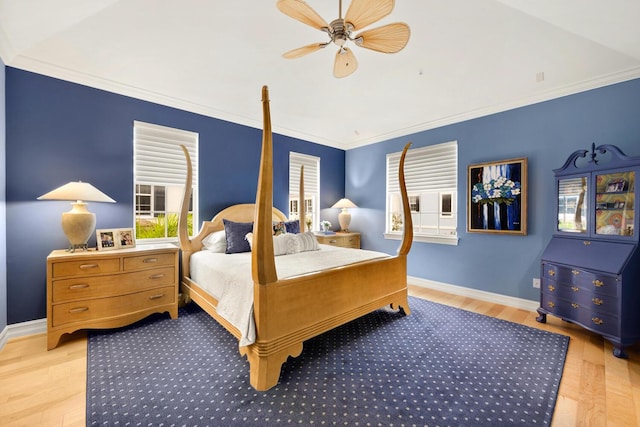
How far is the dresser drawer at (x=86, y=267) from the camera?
2.27 meters

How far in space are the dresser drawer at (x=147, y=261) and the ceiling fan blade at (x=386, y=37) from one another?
2649 millimetres

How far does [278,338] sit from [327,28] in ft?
6.97

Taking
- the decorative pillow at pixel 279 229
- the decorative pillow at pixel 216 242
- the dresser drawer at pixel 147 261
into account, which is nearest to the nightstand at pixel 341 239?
the decorative pillow at pixel 279 229

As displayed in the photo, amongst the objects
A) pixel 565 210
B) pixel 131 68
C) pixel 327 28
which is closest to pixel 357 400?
pixel 327 28

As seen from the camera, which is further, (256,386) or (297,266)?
(297,266)

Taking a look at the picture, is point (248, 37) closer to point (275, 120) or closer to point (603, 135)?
point (275, 120)

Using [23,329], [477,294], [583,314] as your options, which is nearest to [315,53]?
[583,314]

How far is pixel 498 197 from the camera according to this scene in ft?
11.3

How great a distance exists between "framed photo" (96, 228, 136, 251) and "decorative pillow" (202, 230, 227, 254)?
0.78 meters

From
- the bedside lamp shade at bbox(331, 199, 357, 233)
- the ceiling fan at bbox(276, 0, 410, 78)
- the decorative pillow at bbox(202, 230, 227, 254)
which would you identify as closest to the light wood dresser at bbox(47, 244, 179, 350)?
the decorative pillow at bbox(202, 230, 227, 254)

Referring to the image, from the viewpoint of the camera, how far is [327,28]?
1.81 metres

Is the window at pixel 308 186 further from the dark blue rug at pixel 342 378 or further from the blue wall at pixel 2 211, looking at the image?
the blue wall at pixel 2 211

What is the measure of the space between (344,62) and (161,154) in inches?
98.4

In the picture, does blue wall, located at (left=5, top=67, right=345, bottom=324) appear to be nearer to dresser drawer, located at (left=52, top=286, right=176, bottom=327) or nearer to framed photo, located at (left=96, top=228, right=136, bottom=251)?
framed photo, located at (left=96, top=228, right=136, bottom=251)
